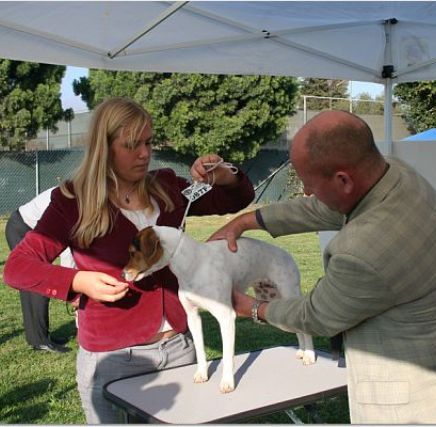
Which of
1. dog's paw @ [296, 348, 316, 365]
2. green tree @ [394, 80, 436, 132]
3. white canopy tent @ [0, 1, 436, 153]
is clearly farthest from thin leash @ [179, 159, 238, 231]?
green tree @ [394, 80, 436, 132]

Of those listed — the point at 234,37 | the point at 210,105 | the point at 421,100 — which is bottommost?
the point at 234,37

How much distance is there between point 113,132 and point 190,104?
19.8 meters

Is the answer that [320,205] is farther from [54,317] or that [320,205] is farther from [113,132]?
[54,317]

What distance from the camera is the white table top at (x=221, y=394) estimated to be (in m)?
2.49

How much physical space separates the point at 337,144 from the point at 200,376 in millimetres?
1398

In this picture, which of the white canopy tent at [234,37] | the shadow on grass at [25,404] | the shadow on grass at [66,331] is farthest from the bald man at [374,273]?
the shadow on grass at [66,331]

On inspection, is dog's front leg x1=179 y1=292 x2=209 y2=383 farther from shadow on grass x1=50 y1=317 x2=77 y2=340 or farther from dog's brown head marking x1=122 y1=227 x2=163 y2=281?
shadow on grass x1=50 y1=317 x2=77 y2=340

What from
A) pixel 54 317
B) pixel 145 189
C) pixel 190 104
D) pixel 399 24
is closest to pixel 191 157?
pixel 190 104

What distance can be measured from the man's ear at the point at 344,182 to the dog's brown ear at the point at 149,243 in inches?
33.7

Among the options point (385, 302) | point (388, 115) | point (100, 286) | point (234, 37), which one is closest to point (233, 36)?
point (234, 37)

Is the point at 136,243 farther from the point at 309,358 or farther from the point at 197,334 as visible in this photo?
the point at 309,358

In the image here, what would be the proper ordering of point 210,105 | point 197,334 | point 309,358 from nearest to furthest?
point 197,334 → point 309,358 → point 210,105

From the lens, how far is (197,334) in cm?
273

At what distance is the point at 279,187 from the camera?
21906 mm
